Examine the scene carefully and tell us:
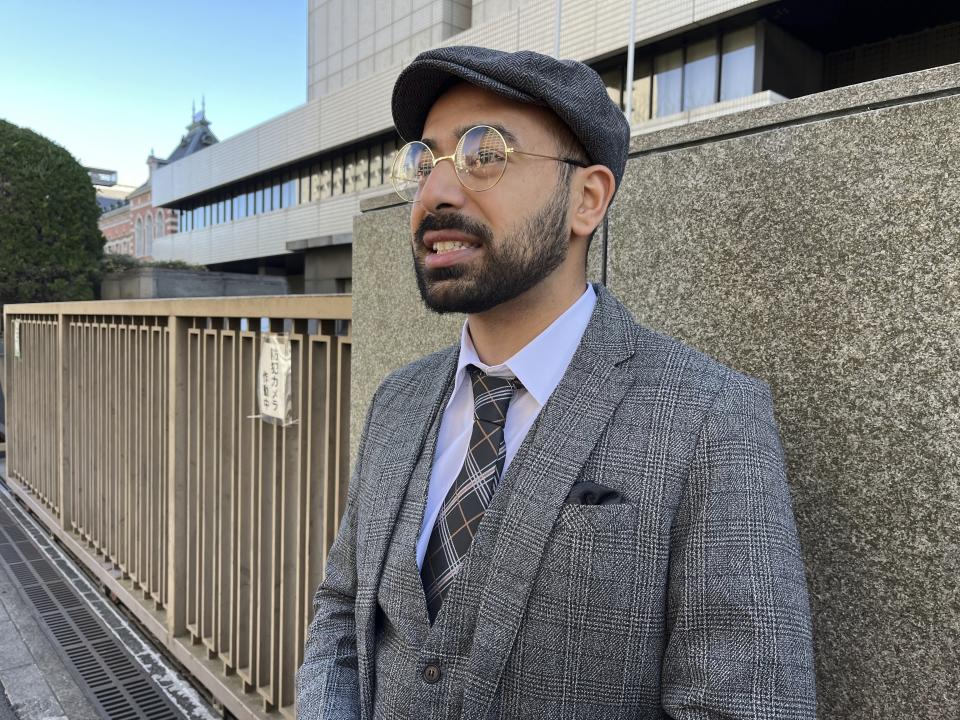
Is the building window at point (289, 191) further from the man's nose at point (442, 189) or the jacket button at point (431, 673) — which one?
the jacket button at point (431, 673)

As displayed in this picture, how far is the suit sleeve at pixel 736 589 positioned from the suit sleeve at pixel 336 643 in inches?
28.1

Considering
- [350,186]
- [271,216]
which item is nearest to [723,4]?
[350,186]

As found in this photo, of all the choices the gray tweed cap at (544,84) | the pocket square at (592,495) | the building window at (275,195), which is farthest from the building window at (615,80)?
the pocket square at (592,495)

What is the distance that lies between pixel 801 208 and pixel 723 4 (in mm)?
17406

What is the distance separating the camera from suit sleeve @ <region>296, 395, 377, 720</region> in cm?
149

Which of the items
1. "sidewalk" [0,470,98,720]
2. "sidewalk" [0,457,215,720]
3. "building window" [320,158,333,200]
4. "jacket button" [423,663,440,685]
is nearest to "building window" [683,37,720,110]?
"building window" [320,158,333,200]

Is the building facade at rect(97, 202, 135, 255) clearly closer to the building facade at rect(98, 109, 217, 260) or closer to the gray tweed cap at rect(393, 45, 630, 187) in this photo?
the building facade at rect(98, 109, 217, 260)

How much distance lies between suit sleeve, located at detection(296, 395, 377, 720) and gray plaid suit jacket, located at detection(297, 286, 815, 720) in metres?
0.18

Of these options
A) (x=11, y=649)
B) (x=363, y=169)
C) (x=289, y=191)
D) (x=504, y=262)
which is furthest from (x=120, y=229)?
(x=504, y=262)

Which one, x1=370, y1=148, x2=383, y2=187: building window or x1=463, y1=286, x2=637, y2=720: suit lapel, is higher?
x1=370, y1=148, x2=383, y2=187: building window

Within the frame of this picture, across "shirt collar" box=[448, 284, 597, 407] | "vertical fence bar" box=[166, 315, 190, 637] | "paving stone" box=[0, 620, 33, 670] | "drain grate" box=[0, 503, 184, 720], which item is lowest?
"drain grate" box=[0, 503, 184, 720]

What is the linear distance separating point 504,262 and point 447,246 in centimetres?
13

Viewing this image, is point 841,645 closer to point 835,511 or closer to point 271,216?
point 835,511

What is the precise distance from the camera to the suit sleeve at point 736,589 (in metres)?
1.04
